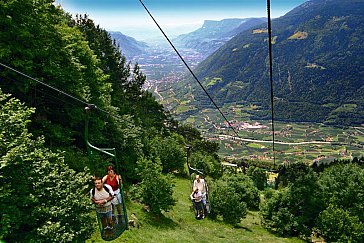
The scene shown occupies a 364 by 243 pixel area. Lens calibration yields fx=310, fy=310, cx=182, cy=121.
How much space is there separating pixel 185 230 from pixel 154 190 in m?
4.85

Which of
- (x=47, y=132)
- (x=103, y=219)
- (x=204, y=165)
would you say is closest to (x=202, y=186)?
(x=103, y=219)

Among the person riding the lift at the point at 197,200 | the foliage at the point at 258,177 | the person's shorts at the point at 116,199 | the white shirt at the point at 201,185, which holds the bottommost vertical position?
the foliage at the point at 258,177

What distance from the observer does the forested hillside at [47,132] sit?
12914 millimetres

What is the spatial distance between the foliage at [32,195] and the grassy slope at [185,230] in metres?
5.46

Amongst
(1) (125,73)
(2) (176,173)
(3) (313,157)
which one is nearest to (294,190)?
(2) (176,173)

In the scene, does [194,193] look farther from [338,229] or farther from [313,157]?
[313,157]

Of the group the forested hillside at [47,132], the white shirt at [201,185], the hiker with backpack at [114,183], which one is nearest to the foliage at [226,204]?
the forested hillside at [47,132]

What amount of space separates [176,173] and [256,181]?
1094 inches

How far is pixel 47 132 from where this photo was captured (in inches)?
920

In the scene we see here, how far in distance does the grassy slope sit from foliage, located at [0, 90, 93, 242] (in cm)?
546

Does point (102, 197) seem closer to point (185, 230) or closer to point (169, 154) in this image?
point (185, 230)

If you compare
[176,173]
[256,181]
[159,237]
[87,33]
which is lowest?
[256,181]

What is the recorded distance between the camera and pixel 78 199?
49.9ft

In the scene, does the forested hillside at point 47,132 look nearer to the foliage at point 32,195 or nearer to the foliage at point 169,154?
the foliage at point 32,195
